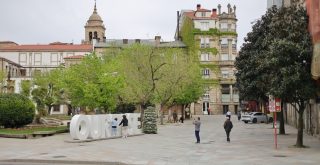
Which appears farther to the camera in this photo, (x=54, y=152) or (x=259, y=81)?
(x=259, y=81)

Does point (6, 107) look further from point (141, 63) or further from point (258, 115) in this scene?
point (258, 115)

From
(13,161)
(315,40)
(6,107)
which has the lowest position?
(13,161)

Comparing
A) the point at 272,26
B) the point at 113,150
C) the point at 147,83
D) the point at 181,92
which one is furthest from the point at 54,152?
the point at 181,92

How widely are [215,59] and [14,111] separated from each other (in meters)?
62.5

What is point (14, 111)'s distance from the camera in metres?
36.2

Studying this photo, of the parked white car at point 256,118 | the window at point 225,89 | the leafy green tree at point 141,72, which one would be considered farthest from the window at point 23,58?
the parked white car at point 256,118

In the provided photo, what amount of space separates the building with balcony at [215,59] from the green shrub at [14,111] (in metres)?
58.6

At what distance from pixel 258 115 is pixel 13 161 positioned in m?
45.2

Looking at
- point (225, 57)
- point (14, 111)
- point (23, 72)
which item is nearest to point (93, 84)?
point (14, 111)

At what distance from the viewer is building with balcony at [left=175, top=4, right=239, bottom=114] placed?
9331cm

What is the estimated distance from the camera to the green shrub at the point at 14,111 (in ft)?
118

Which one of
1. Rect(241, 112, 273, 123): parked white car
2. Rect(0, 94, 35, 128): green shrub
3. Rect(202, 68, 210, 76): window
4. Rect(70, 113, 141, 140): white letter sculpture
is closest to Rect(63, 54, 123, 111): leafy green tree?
Rect(0, 94, 35, 128): green shrub

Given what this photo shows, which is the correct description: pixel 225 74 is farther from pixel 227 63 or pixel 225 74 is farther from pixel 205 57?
pixel 205 57

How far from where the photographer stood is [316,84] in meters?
24.6
